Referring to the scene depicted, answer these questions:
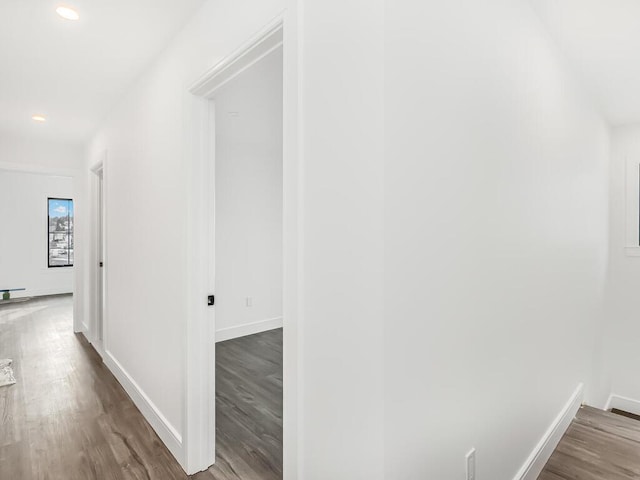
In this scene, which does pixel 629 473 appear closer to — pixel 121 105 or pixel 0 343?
pixel 121 105

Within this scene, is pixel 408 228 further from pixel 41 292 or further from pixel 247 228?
pixel 41 292

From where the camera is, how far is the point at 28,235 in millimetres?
7293

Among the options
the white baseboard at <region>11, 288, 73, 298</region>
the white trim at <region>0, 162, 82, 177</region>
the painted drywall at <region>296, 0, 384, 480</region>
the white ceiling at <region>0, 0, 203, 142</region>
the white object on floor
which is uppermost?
the white ceiling at <region>0, 0, 203, 142</region>

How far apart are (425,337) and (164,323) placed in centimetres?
174

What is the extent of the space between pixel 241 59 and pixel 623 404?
5033 mm

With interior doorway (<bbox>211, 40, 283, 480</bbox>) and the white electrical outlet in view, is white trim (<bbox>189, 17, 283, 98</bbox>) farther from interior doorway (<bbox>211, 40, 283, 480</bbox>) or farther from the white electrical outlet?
the white electrical outlet

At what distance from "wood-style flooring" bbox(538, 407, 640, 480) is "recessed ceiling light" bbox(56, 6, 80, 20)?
3.61 m

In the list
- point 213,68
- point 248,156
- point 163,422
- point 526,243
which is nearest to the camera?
point 213,68

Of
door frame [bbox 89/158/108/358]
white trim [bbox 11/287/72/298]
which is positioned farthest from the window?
door frame [bbox 89/158/108/358]

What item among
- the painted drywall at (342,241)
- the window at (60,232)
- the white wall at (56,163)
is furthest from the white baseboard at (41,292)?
the painted drywall at (342,241)

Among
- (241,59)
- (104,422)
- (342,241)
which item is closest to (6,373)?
(104,422)

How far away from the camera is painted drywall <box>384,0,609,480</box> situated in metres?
1.07

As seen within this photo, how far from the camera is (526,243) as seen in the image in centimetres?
185

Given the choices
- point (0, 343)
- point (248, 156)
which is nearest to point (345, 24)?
point (248, 156)
